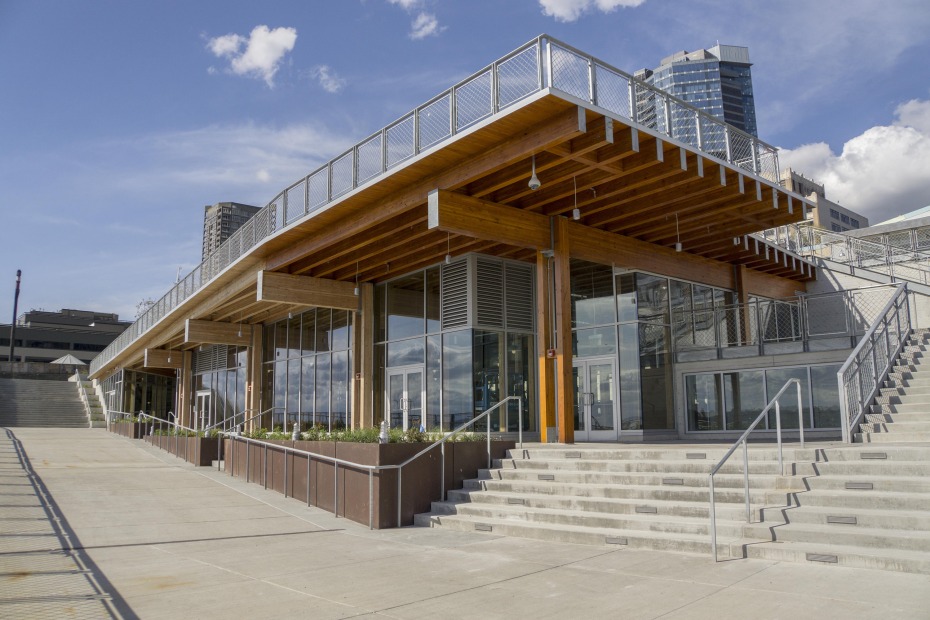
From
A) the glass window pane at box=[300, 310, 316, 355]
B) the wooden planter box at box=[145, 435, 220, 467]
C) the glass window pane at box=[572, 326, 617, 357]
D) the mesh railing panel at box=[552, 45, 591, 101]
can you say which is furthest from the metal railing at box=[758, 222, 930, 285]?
the wooden planter box at box=[145, 435, 220, 467]

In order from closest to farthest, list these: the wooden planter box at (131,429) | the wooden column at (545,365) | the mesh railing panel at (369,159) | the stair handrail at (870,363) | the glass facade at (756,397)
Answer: the stair handrail at (870,363)
the wooden column at (545,365)
the mesh railing panel at (369,159)
the glass facade at (756,397)
the wooden planter box at (131,429)

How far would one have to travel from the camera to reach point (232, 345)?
31.8 metres

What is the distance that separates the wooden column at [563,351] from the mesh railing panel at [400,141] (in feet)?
12.9

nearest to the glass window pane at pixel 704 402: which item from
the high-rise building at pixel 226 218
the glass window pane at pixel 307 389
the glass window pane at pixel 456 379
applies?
the glass window pane at pixel 456 379

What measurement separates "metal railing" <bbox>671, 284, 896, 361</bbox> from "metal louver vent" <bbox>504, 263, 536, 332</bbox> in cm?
370

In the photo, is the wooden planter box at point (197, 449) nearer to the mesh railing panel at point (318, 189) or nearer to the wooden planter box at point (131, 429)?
the mesh railing panel at point (318, 189)

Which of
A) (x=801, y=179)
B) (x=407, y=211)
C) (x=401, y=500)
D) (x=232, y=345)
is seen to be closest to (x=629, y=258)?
(x=407, y=211)

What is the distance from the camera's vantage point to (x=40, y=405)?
151 ft

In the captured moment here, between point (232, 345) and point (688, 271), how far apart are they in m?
20.4

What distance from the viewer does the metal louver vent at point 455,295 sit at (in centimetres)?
1861

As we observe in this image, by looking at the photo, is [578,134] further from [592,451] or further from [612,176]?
[592,451]

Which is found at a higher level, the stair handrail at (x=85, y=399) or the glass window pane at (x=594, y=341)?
the glass window pane at (x=594, y=341)

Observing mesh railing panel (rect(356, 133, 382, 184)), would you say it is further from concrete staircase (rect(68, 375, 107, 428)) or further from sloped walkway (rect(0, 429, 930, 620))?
concrete staircase (rect(68, 375, 107, 428))

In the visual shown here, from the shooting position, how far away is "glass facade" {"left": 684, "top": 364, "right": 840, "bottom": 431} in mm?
16578
